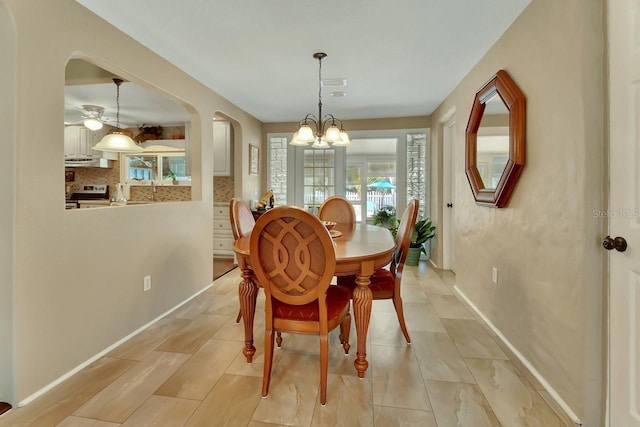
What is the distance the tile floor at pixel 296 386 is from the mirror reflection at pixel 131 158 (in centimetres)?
330

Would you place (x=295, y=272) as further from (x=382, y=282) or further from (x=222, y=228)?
(x=222, y=228)

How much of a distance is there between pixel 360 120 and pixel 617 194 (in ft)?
12.4

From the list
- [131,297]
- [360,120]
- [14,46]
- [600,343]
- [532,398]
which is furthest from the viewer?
[360,120]

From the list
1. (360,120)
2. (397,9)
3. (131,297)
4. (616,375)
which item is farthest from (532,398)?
(360,120)

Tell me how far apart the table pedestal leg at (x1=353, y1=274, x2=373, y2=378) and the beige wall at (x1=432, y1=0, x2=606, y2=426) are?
0.98 meters

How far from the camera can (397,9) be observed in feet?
6.34

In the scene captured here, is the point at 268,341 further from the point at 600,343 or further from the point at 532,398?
the point at 600,343

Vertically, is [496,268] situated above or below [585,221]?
below

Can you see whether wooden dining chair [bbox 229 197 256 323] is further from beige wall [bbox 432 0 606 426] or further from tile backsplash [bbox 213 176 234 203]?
tile backsplash [bbox 213 176 234 203]

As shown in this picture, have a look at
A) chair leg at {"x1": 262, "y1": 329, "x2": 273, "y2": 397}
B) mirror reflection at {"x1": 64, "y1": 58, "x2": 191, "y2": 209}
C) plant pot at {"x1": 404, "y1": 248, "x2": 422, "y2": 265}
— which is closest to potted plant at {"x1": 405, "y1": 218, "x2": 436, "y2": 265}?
plant pot at {"x1": 404, "y1": 248, "x2": 422, "y2": 265}

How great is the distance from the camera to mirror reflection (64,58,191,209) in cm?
470

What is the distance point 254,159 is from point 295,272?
343 centimetres

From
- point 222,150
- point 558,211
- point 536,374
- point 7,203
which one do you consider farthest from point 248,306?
point 222,150

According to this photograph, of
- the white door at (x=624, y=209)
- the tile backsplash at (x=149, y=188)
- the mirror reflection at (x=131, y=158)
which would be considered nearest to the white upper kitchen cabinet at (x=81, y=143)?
the mirror reflection at (x=131, y=158)
